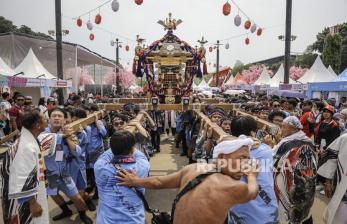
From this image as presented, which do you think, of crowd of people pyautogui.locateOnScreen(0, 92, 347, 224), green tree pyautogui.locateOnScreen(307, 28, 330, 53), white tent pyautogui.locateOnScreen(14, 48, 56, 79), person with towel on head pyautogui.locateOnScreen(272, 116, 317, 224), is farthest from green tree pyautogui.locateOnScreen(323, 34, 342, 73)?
person with towel on head pyautogui.locateOnScreen(272, 116, 317, 224)

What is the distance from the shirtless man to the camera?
5.81 feet

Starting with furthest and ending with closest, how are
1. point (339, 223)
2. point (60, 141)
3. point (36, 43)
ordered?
point (36, 43), point (60, 141), point (339, 223)

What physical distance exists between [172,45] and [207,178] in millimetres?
7339

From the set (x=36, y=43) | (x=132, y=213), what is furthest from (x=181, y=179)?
(x=36, y=43)

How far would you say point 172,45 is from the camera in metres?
8.82

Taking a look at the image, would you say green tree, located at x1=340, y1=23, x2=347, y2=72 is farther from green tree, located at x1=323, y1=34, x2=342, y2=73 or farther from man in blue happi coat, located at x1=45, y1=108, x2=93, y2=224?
man in blue happi coat, located at x1=45, y1=108, x2=93, y2=224

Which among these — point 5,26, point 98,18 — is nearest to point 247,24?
point 98,18

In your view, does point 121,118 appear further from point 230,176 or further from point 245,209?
point 230,176

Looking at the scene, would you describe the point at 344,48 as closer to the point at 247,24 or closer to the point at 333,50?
the point at 333,50

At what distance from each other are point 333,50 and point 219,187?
32.3m

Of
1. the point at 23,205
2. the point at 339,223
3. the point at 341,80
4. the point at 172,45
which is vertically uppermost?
the point at 172,45

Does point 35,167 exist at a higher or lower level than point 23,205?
higher

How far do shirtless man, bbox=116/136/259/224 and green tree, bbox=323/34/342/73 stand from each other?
31.7 m

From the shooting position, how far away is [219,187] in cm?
179
